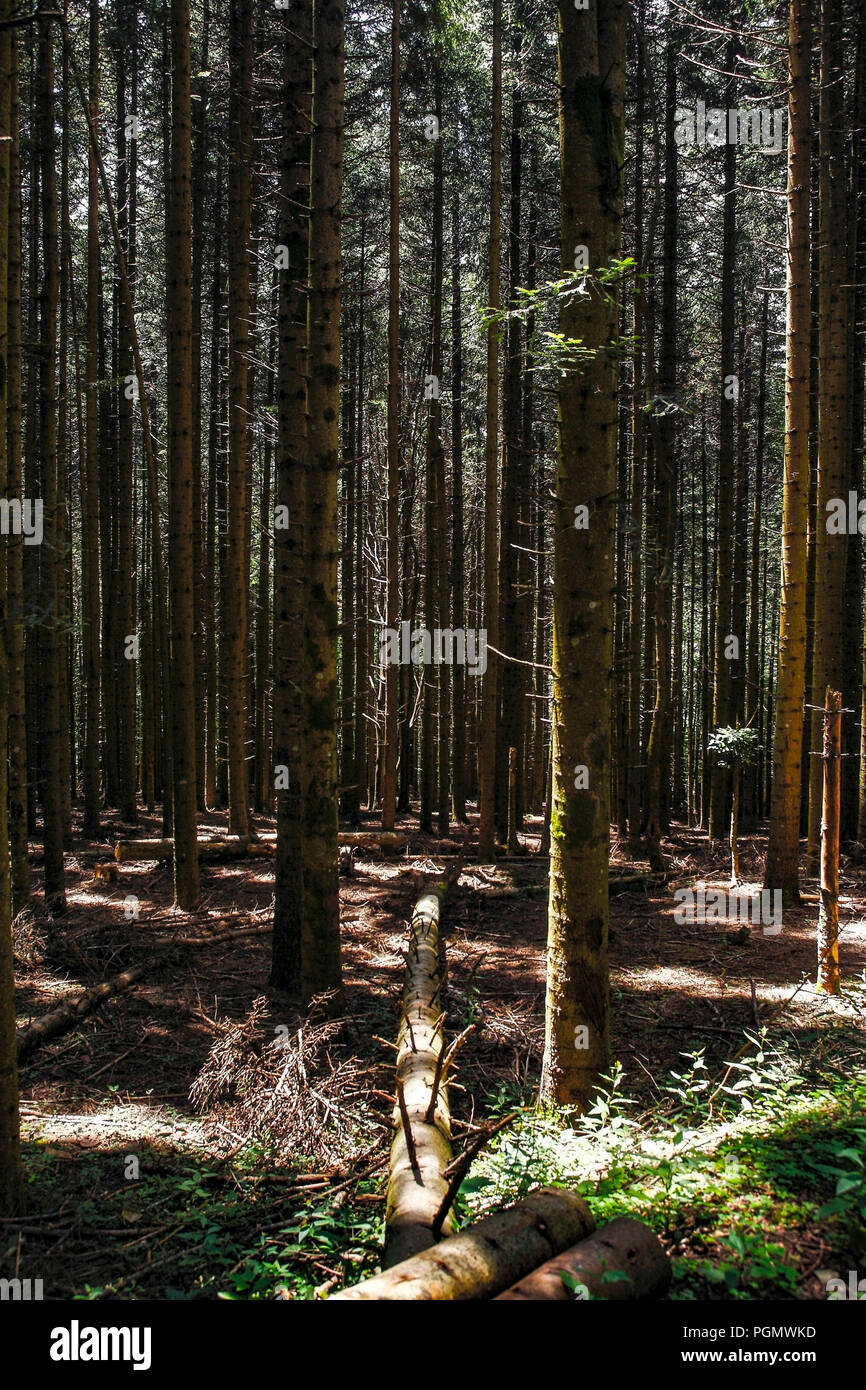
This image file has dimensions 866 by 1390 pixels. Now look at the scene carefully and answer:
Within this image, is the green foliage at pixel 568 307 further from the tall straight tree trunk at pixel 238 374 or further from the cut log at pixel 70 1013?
the tall straight tree trunk at pixel 238 374

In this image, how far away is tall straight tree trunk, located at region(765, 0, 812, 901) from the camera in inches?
353

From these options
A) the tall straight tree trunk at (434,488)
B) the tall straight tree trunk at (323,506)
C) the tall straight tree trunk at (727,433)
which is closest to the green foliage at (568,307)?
the tall straight tree trunk at (323,506)

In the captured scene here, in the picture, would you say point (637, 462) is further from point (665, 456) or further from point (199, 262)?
point (199, 262)

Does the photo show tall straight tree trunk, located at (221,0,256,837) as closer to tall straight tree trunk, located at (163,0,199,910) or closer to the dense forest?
the dense forest

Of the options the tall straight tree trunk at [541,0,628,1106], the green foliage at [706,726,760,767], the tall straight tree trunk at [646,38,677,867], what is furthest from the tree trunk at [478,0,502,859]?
the tall straight tree trunk at [541,0,628,1106]

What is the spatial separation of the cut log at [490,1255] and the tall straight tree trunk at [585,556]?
1405 millimetres

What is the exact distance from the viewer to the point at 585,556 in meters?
4.52

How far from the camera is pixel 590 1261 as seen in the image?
9.39 feet

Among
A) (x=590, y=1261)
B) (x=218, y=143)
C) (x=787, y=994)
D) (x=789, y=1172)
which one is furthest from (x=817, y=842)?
(x=218, y=143)

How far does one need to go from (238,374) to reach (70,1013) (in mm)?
8625

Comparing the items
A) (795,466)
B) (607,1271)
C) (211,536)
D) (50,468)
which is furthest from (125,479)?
(607,1271)

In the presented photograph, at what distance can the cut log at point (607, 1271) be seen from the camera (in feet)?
9.03

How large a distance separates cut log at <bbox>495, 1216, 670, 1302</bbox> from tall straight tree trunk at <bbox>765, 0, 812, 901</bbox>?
7.05m
